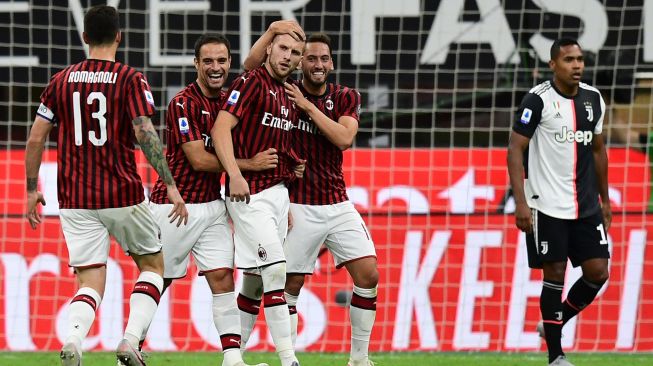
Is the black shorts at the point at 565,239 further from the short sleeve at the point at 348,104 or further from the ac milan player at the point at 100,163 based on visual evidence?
the ac milan player at the point at 100,163

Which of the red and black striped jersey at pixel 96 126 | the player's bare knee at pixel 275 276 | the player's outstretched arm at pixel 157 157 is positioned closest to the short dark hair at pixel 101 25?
the red and black striped jersey at pixel 96 126

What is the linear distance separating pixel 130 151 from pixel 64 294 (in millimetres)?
3808

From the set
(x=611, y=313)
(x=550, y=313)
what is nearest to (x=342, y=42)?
(x=611, y=313)

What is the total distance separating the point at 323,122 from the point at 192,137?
0.76 m

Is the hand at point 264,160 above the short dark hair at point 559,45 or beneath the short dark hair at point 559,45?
beneath

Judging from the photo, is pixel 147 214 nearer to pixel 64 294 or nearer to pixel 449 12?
pixel 64 294

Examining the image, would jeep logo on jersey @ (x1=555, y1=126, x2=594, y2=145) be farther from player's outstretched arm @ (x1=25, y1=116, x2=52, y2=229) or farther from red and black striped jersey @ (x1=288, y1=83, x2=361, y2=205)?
player's outstretched arm @ (x1=25, y1=116, x2=52, y2=229)

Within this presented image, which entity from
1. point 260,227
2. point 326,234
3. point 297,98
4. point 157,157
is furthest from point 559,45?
point 157,157

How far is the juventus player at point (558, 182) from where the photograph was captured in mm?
7918

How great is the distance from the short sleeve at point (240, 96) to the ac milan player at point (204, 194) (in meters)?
0.24

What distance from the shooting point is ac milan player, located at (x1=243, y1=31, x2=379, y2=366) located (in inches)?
304

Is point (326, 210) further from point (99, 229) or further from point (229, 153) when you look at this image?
point (99, 229)

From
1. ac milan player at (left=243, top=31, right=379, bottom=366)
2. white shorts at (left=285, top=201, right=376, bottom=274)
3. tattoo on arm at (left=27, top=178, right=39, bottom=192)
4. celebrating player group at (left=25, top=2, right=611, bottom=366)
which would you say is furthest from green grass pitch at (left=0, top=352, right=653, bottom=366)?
tattoo on arm at (left=27, top=178, right=39, bottom=192)

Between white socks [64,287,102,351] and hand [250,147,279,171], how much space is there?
1126 millimetres
